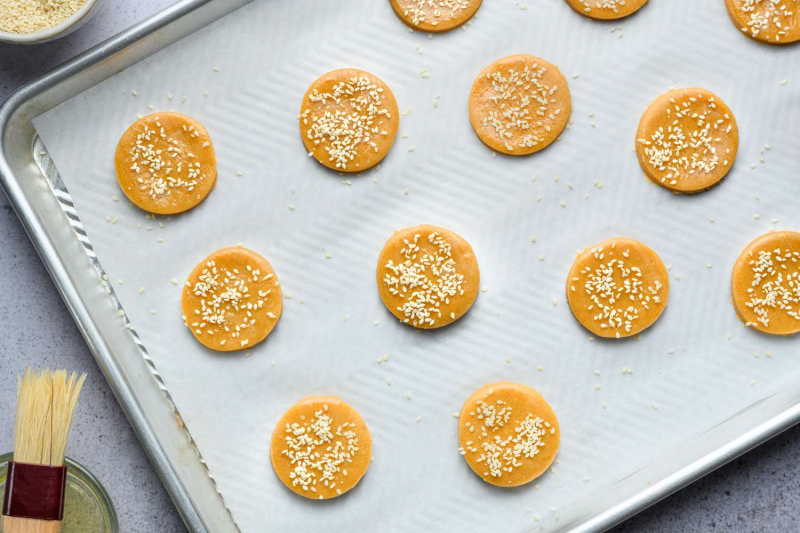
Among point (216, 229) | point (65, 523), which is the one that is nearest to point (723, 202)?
point (216, 229)

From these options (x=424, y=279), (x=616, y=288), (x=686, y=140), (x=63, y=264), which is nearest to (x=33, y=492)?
(x=63, y=264)

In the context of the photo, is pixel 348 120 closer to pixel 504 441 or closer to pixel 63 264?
pixel 63 264

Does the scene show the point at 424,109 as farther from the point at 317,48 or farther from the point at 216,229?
the point at 216,229

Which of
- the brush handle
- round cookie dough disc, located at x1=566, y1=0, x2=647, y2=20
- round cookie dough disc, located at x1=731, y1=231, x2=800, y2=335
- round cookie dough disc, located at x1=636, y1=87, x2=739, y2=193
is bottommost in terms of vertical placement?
the brush handle

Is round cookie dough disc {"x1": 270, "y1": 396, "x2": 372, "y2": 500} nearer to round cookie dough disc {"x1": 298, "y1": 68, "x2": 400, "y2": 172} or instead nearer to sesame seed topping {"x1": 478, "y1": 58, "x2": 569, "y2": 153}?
round cookie dough disc {"x1": 298, "y1": 68, "x2": 400, "y2": 172}

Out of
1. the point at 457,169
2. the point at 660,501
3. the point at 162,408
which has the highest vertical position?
the point at 457,169

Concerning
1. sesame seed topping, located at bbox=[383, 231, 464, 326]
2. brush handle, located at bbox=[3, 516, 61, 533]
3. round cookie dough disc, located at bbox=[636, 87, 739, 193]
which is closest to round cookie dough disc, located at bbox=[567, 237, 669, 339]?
round cookie dough disc, located at bbox=[636, 87, 739, 193]

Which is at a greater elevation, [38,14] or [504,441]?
[38,14]
